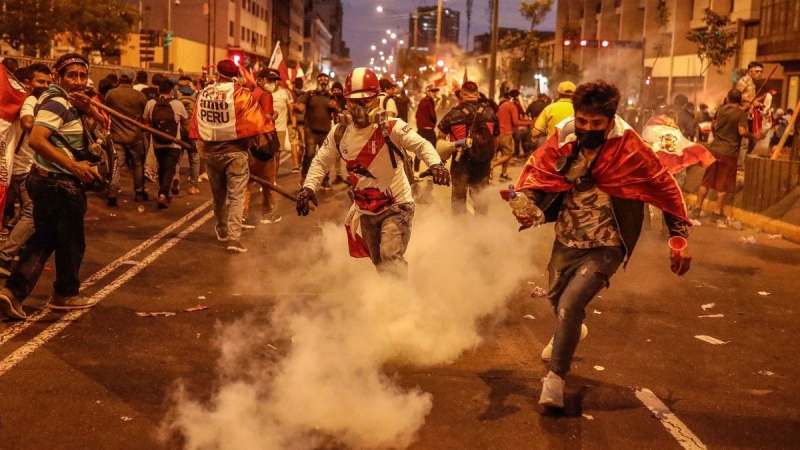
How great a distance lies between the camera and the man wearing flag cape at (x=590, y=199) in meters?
4.70

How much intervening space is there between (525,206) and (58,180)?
3.61m

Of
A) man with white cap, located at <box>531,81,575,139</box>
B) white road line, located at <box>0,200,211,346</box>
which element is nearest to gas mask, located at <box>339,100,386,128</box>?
white road line, located at <box>0,200,211,346</box>

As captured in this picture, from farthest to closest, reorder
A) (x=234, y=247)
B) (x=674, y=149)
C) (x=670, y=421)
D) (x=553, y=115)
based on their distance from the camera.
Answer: (x=553, y=115) < (x=674, y=149) < (x=234, y=247) < (x=670, y=421)

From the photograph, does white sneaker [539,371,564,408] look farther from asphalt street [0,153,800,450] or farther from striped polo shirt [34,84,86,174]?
striped polo shirt [34,84,86,174]

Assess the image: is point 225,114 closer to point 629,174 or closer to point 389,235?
Answer: point 389,235

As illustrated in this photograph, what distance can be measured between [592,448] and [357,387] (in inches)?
51.2

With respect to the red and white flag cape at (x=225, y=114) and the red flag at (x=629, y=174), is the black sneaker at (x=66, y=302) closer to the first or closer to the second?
the red and white flag cape at (x=225, y=114)

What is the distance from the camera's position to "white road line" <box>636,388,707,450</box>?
14.9 feet

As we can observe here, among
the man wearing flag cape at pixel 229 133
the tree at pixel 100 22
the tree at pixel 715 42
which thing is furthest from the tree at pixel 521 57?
the man wearing flag cape at pixel 229 133

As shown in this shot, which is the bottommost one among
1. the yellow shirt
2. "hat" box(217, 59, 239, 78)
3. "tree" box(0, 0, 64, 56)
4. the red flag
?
the red flag

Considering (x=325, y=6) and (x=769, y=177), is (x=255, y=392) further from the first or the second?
(x=325, y=6)

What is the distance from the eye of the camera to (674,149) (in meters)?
10.0

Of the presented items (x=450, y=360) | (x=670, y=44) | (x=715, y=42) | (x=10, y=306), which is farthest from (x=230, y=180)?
(x=670, y=44)

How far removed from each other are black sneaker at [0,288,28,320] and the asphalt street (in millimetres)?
91
